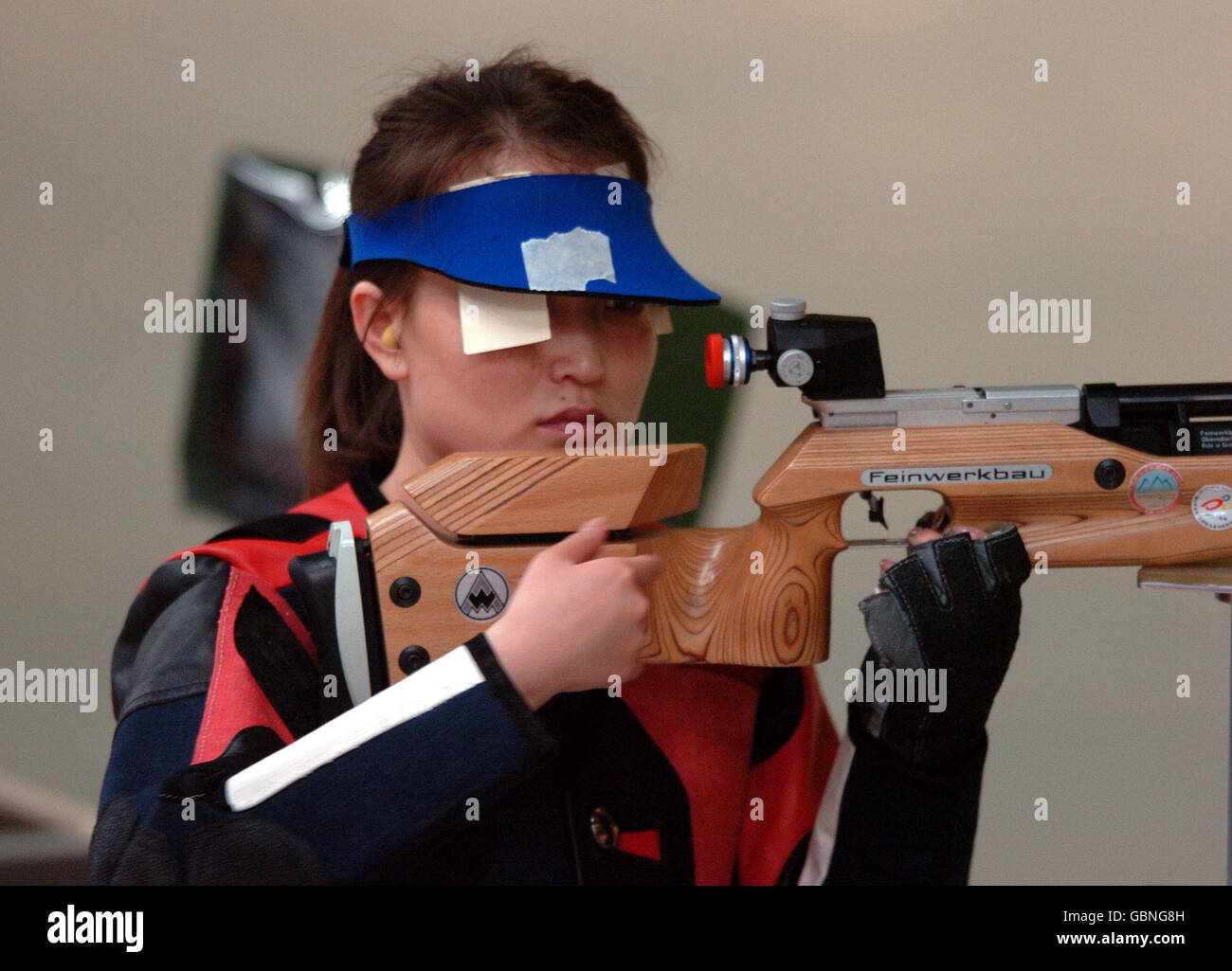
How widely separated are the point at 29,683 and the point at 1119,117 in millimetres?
1767

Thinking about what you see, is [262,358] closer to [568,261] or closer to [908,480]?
[568,261]

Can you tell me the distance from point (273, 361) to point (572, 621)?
1.02 metres

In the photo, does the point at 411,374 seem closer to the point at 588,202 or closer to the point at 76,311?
the point at 588,202

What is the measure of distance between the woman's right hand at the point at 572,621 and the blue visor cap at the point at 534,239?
0.24 metres

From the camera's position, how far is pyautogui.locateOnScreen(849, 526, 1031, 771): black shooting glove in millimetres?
968

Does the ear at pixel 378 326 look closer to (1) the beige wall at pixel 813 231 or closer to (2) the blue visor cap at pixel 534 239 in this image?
(2) the blue visor cap at pixel 534 239

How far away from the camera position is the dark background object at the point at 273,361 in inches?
67.4

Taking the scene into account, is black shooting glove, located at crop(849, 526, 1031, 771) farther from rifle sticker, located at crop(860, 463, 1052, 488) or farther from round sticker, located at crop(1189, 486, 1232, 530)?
round sticker, located at crop(1189, 486, 1232, 530)
